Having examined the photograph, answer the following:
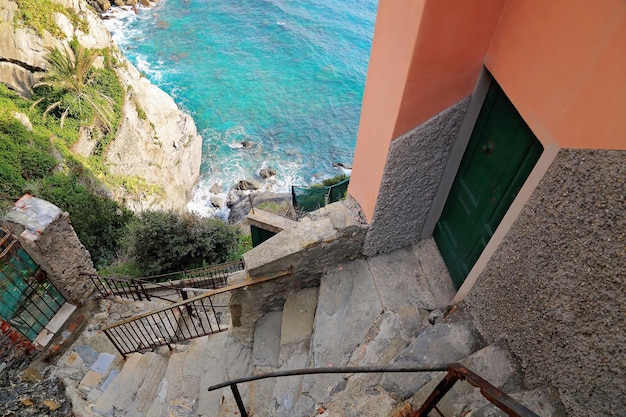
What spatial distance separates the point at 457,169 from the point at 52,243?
5876 mm

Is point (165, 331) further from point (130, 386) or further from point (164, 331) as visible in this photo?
point (130, 386)

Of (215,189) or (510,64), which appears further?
(215,189)

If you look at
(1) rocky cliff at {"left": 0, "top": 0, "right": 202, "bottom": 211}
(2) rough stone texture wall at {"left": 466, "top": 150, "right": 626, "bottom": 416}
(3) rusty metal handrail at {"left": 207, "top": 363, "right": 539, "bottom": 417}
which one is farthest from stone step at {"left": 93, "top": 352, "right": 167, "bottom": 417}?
(1) rocky cliff at {"left": 0, "top": 0, "right": 202, "bottom": 211}

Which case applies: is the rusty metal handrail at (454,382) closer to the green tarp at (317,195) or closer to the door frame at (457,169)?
the door frame at (457,169)

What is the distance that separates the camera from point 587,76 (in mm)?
2061

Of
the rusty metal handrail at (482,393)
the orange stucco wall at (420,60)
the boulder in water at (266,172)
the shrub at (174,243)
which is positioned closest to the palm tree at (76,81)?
the boulder in water at (266,172)

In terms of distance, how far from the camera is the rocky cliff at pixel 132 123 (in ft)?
46.6

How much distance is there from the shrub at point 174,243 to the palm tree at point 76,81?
8.11 m

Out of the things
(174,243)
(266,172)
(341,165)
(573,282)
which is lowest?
(341,165)

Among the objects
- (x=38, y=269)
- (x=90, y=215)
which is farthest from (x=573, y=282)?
(x=90, y=215)

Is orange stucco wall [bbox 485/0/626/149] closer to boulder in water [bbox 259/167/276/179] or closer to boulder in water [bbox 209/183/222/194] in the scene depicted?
boulder in water [bbox 209/183/222/194]

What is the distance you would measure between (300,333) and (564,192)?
123 inches

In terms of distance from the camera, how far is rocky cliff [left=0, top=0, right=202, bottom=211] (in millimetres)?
14219

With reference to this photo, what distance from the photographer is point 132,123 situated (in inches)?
648
